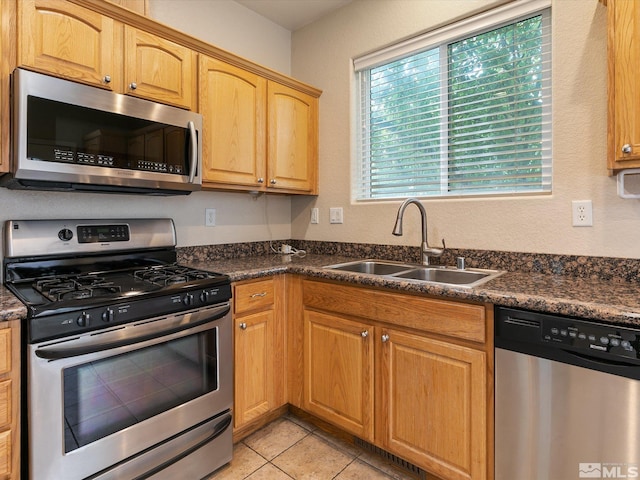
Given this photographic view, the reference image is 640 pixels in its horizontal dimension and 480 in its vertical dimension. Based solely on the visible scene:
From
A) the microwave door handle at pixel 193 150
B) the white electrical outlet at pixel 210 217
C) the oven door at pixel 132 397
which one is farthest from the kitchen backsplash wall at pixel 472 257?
the oven door at pixel 132 397

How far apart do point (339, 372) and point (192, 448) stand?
0.75 meters

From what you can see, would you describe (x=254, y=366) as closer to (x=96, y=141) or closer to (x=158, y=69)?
(x=96, y=141)

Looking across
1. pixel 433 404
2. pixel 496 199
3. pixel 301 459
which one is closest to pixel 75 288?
pixel 301 459

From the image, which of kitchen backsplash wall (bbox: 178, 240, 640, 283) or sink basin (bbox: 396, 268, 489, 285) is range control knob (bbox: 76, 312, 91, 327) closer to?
kitchen backsplash wall (bbox: 178, 240, 640, 283)

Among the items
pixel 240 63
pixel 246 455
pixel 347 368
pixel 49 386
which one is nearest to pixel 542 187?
pixel 347 368

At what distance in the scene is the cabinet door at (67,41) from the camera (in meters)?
1.40

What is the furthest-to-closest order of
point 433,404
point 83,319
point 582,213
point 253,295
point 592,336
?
point 253,295, point 582,213, point 433,404, point 83,319, point 592,336

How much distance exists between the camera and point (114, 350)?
51.4 inches

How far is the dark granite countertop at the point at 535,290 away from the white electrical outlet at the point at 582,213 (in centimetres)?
25

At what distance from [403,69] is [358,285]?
4.89 feet

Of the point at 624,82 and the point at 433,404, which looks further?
the point at 433,404

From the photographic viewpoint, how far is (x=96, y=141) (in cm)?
154

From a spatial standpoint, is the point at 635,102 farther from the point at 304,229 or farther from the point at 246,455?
the point at 246,455

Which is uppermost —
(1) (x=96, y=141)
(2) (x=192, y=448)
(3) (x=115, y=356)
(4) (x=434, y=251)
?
(1) (x=96, y=141)
